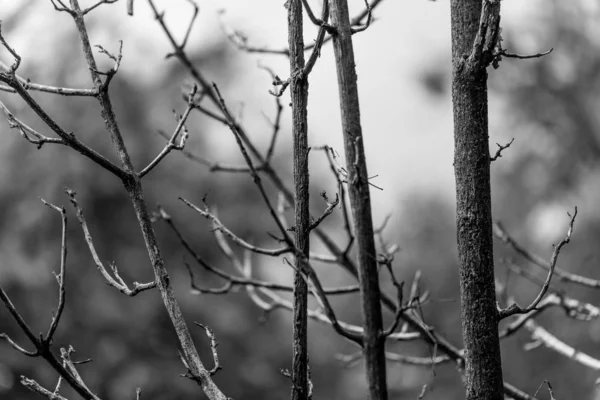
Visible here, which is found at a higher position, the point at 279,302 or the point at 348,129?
the point at 279,302

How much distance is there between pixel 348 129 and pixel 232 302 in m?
7.79

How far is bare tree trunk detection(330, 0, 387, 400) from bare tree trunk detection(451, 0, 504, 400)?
1.16ft

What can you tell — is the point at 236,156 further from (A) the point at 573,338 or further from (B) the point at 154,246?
(B) the point at 154,246

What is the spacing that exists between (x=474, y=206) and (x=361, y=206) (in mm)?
408

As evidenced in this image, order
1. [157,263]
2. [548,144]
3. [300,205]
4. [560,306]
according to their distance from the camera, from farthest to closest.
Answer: [548,144] < [560,306] < [157,263] < [300,205]

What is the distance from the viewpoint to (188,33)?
206 cm

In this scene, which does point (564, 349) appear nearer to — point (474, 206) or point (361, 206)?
point (474, 206)

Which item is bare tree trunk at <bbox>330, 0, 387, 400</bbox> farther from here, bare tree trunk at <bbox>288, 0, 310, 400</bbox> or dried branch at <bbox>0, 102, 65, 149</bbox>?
dried branch at <bbox>0, 102, 65, 149</bbox>

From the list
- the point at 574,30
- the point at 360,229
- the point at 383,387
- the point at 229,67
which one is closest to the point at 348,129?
the point at 360,229

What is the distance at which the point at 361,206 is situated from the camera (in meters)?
1.27

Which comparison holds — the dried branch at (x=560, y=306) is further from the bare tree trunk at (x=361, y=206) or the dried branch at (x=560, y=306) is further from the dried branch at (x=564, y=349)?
the bare tree trunk at (x=361, y=206)

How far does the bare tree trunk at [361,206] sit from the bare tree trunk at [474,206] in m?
0.35

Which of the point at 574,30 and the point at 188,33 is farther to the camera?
the point at 574,30

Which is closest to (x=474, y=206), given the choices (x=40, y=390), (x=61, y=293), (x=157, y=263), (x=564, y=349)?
(x=157, y=263)
